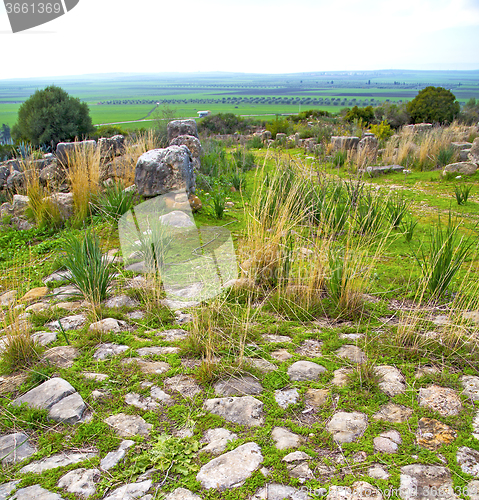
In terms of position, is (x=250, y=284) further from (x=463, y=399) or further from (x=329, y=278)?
(x=463, y=399)

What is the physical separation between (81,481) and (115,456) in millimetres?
167

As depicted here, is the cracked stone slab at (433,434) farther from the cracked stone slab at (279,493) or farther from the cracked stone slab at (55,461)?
the cracked stone slab at (55,461)

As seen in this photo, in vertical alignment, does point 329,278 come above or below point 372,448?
above

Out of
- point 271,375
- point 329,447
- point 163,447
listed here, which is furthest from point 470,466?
point 163,447

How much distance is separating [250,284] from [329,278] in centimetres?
65

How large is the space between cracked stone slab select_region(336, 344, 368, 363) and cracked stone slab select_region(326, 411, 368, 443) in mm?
468

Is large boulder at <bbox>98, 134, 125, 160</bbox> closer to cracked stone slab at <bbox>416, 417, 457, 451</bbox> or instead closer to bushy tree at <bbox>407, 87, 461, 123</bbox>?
cracked stone slab at <bbox>416, 417, 457, 451</bbox>

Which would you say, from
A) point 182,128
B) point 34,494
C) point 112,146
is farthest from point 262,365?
point 182,128

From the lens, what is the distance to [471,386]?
2.26 metres

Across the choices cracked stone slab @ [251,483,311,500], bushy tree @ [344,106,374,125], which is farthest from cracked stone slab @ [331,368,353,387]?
bushy tree @ [344,106,374,125]

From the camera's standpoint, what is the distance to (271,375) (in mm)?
2416

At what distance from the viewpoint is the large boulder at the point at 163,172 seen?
586cm

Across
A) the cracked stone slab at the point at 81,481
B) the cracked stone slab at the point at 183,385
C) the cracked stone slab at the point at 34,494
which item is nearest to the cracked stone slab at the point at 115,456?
the cracked stone slab at the point at 81,481

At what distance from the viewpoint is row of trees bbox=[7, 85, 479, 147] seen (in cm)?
1559
